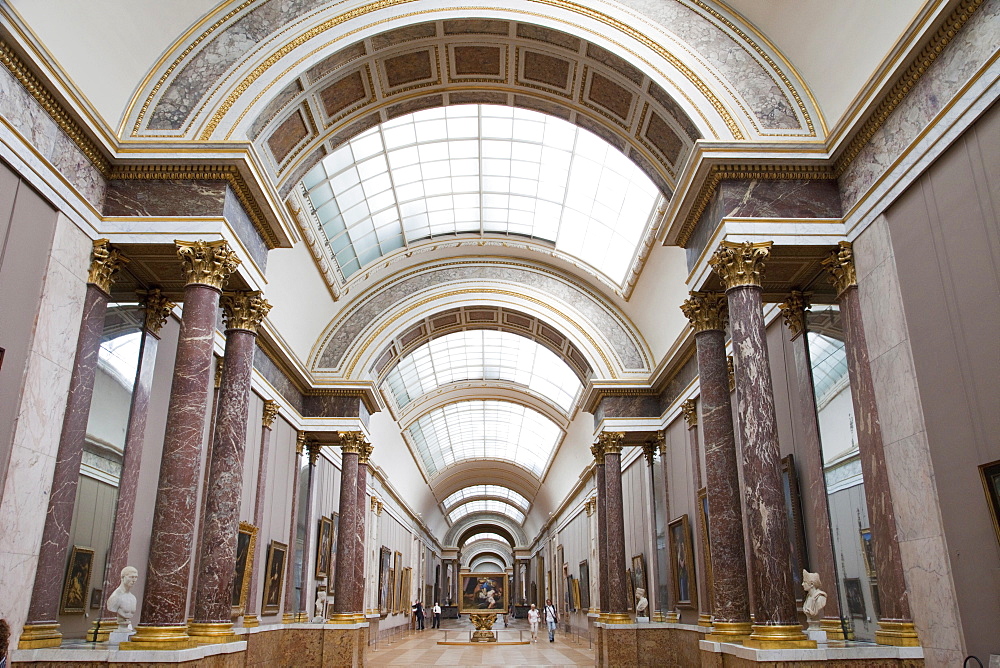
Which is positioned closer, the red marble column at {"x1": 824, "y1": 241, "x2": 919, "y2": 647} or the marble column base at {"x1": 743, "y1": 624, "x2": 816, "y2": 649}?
the marble column base at {"x1": 743, "y1": 624, "x2": 816, "y2": 649}

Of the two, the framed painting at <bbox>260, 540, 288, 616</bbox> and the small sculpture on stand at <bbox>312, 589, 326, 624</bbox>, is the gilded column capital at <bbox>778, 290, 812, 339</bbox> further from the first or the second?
the small sculpture on stand at <bbox>312, 589, 326, 624</bbox>

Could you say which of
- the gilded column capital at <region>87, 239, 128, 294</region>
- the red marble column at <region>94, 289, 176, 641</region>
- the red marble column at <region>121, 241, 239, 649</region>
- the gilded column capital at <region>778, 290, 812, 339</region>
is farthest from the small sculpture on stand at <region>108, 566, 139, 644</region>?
the gilded column capital at <region>778, 290, 812, 339</region>

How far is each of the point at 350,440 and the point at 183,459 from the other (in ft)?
38.5

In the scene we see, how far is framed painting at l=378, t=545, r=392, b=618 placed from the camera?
34662 mm

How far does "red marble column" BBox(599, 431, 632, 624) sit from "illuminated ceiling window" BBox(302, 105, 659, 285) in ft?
16.8

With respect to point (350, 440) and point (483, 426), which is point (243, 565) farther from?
point (483, 426)

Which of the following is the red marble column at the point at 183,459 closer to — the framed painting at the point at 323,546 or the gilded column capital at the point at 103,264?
the gilded column capital at the point at 103,264

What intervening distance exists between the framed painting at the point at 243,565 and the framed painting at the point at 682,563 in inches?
430

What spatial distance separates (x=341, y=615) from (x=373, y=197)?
11969 mm

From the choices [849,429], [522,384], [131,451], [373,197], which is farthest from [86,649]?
[522,384]

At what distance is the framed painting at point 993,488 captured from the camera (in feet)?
26.8

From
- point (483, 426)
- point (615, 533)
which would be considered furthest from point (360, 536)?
point (483, 426)

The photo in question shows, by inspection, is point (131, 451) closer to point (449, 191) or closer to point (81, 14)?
point (81, 14)

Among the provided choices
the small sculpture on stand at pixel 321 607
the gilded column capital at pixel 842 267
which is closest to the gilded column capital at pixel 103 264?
the gilded column capital at pixel 842 267
